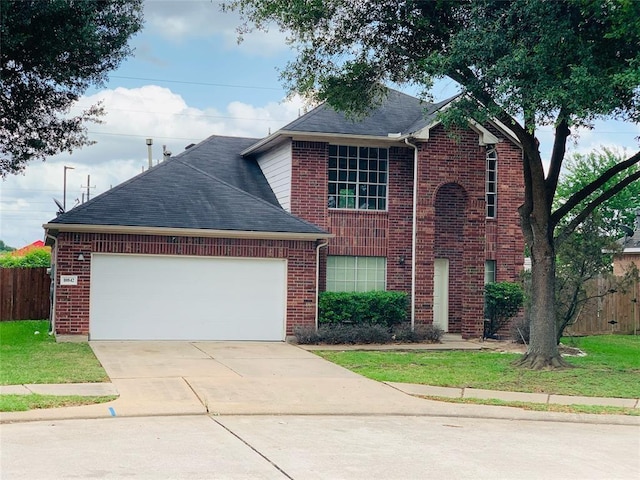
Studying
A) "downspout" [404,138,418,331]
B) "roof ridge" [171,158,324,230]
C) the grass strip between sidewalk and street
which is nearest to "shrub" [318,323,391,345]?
"downspout" [404,138,418,331]

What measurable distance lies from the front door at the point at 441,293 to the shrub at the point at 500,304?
3.70 feet

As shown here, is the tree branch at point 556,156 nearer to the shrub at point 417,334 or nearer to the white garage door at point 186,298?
the shrub at point 417,334

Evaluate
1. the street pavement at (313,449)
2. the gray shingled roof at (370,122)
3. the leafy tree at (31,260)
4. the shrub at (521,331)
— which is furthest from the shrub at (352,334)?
the leafy tree at (31,260)

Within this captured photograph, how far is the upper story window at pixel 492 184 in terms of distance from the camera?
2278 cm

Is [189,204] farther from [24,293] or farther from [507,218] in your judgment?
[507,218]

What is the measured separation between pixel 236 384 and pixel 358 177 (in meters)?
10.0

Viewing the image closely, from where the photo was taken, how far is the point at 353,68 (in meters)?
16.5

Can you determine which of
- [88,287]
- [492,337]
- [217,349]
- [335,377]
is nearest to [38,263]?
[88,287]

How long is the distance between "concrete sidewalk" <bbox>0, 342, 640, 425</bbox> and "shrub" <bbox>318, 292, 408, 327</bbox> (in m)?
4.14

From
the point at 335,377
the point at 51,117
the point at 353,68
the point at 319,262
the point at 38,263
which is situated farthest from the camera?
the point at 38,263

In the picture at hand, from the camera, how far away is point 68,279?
18.0 m

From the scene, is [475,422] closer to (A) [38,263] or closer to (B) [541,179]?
(B) [541,179]

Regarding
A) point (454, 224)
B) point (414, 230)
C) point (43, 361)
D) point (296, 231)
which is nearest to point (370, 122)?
point (414, 230)

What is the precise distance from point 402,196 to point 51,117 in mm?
9497
